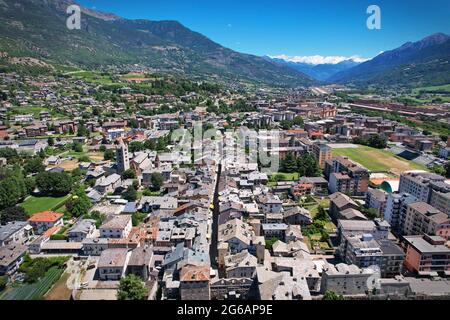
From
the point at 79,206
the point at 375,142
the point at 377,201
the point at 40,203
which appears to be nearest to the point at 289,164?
the point at 377,201

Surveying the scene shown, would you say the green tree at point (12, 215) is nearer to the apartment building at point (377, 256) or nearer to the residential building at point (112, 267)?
the residential building at point (112, 267)

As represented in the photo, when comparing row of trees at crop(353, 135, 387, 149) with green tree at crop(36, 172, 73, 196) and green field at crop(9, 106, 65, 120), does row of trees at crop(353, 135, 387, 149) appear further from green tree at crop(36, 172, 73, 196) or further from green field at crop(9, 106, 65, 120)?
green field at crop(9, 106, 65, 120)

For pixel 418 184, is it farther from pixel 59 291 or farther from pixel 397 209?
pixel 59 291

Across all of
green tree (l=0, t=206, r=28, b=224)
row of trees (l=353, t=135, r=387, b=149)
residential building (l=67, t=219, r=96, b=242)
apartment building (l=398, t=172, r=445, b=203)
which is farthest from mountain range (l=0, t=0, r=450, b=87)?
apartment building (l=398, t=172, r=445, b=203)

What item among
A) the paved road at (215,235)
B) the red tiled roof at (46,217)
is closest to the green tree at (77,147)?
the red tiled roof at (46,217)

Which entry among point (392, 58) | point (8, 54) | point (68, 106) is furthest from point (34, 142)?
point (392, 58)

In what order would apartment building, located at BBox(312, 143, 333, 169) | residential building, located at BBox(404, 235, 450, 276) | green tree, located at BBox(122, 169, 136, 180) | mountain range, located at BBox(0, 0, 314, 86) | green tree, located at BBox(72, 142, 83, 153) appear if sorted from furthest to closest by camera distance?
mountain range, located at BBox(0, 0, 314, 86)
green tree, located at BBox(72, 142, 83, 153)
apartment building, located at BBox(312, 143, 333, 169)
green tree, located at BBox(122, 169, 136, 180)
residential building, located at BBox(404, 235, 450, 276)
